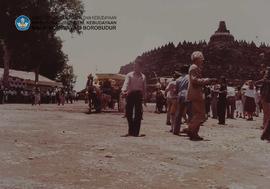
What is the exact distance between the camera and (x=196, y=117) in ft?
34.9

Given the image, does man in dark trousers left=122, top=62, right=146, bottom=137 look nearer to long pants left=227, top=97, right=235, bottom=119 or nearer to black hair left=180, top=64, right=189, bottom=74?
black hair left=180, top=64, right=189, bottom=74

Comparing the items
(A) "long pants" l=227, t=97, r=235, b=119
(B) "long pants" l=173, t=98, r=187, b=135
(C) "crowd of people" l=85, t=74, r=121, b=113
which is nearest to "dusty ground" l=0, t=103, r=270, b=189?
(B) "long pants" l=173, t=98, r=187, b=135

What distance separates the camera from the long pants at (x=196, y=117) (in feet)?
34.7

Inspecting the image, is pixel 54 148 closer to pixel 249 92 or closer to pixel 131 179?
pixel 131 179

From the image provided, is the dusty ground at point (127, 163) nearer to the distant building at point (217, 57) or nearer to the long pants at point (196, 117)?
the long pants at point (196, 117)

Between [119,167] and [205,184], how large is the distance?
127 centimetres

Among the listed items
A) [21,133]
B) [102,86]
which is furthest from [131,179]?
[102,86]

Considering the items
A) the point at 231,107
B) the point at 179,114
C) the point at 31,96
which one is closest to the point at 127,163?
the point at 179,114

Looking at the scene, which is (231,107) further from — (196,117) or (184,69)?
(196,117)

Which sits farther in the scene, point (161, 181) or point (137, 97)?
point (137, 97)

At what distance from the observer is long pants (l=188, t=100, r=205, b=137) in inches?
416

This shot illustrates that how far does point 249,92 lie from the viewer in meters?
21.6

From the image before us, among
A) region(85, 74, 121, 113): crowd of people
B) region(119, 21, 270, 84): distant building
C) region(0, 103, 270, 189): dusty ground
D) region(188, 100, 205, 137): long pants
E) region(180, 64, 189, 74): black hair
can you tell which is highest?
region(119, 21, 270, 84): distant building

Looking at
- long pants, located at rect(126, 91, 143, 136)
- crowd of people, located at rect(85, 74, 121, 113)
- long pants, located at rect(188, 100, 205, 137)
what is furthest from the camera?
crowd of people, located at rect(85, 74, 121, 113)
